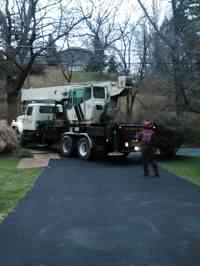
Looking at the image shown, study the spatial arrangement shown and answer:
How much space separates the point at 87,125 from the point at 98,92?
1.65m

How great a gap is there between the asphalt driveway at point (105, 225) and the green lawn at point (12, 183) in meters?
0.26

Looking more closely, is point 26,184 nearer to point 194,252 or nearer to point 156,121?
point 194,252

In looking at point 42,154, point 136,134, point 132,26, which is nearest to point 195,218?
point 136,134

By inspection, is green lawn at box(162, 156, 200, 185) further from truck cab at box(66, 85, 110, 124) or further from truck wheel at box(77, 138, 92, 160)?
truck cab at box(66, 85, 110, 124)

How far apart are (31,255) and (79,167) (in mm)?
10741

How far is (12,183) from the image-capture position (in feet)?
38.7

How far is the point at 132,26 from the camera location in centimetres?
4209

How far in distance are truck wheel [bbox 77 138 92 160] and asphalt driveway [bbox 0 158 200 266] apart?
6.11 metres

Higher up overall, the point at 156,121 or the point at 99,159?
the point at 156,121

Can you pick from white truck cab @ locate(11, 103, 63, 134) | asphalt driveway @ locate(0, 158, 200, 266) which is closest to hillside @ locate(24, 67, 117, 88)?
white truck cab @ locate(11, 103, 63, 134)

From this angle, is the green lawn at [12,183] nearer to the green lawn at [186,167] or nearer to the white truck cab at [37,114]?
the green lawn at [186,167]

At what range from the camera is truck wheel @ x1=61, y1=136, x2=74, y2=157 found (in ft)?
65.2

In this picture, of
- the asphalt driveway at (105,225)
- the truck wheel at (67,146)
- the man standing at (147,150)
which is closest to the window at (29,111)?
the truck wheel at (67,146)

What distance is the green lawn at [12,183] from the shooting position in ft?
28.8
